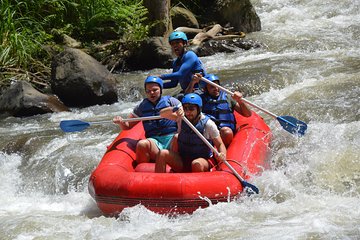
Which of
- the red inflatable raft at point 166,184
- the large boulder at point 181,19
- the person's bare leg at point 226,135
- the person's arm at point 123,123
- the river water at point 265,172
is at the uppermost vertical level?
the large boulder at point 181,19

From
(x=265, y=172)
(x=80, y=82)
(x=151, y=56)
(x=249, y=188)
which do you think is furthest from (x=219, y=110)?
(x=151, y=56)

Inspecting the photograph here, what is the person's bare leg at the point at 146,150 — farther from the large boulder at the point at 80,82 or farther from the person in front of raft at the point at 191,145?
the large boulder at the point at 80,82

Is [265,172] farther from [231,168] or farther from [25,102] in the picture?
[25,102]

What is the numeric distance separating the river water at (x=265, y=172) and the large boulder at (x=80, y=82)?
0.24 m

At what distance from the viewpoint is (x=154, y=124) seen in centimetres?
594

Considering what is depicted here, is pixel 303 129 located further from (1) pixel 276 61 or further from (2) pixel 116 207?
(1) pixel 276 61

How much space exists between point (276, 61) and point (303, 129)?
12.3ft

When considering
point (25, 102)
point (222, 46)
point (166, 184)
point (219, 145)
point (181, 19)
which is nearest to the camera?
point (166, 184)

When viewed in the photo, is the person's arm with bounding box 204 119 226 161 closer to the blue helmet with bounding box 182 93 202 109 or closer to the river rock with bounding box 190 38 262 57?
the blue helmet with bounding box 182 93 202 109

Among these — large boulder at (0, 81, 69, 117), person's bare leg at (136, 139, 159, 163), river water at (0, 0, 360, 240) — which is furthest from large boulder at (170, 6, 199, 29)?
person's bare leg at (136, 139, 159, 163)

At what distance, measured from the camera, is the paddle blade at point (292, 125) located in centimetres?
623

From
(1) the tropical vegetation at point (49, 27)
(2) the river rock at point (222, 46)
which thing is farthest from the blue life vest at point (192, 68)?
(2) the river rock at point (222, 46)

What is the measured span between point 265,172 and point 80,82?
433cm

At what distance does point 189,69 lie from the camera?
641cm
